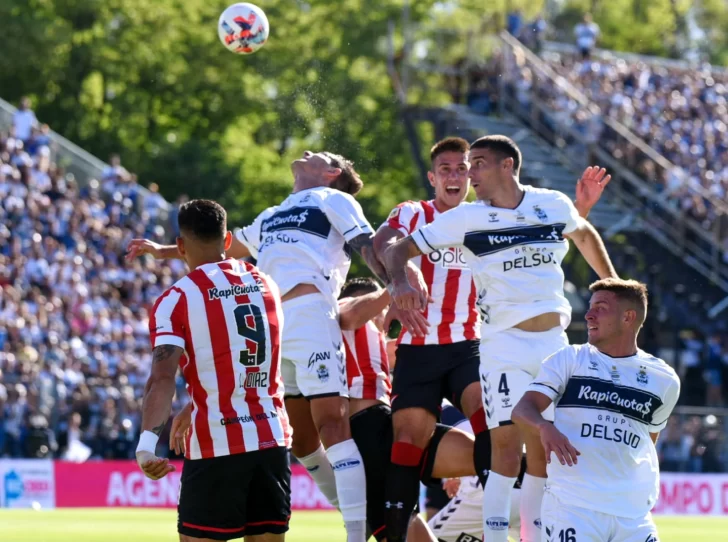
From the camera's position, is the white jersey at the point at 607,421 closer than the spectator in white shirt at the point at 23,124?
Yes

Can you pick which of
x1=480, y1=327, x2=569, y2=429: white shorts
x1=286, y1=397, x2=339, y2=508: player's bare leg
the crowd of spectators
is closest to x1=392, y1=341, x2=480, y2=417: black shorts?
x1=286, y1=397, x2=339, y2=508: player's bare leg

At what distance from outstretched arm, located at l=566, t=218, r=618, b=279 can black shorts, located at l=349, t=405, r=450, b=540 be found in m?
1.49

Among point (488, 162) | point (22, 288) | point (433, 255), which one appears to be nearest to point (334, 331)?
point (433, 255)

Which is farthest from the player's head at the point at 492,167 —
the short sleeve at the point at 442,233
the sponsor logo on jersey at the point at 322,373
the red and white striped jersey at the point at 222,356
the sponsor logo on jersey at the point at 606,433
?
the red and white striped jersey at the point at 222,356

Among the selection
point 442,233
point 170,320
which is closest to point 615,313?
point 442,233

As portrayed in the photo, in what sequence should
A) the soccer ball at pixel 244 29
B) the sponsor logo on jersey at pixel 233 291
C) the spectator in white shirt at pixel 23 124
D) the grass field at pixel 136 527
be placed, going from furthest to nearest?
1. the spectator in white shirt at pixel 23 124
2. the soccer ball at pixel 244 29
3. the grass field at pixel 136 527
4. the sponsor logo on jersey at pixel 233 291

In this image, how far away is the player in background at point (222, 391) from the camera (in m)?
6.38

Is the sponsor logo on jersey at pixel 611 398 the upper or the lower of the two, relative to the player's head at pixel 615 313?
lower

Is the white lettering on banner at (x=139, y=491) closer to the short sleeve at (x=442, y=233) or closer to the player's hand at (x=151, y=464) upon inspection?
the short sleeve at (x=442, y=233)

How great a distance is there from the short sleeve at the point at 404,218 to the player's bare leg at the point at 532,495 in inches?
64.7

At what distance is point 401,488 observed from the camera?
8.15 meters

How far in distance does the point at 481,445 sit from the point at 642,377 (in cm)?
169

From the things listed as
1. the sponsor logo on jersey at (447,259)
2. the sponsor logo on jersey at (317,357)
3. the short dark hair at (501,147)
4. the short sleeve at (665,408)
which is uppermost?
the short dark hair at (501,147)

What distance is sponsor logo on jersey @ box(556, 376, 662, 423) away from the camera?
6.69 meters
